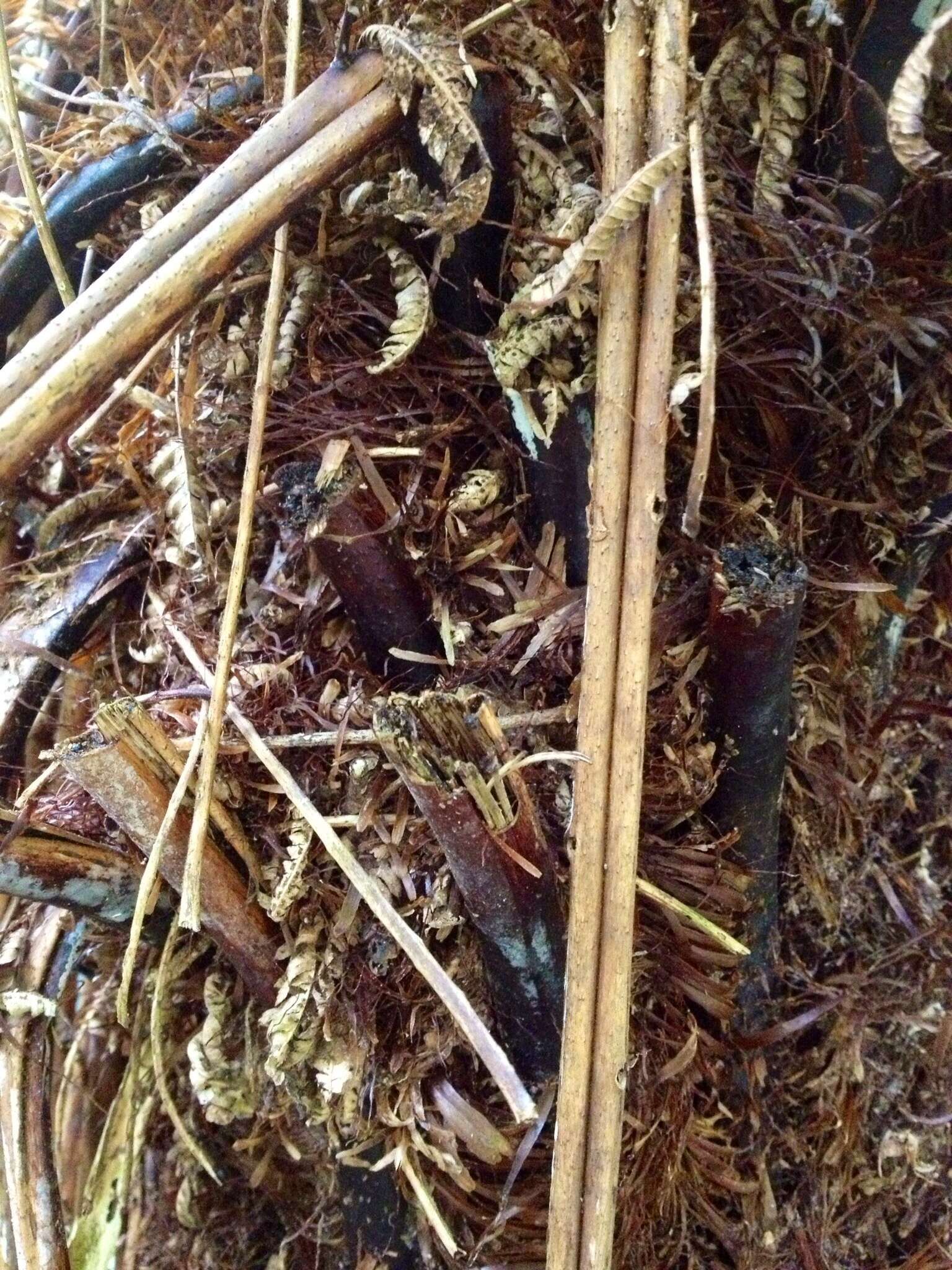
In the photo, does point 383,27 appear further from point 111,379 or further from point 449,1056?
point 449,1056

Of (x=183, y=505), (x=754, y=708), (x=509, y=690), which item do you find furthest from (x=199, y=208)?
(x=754, y=708)

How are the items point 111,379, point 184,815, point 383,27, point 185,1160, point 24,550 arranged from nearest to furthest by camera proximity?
1. point 111,379
2. point 383,27
3. point 184,815
4. point 185,1160
5. point 24,550

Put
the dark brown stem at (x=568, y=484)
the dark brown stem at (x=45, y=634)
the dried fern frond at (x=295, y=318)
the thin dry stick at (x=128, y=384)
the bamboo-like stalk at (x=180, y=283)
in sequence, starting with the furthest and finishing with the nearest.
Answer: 1. the dark brown stem at (x=45, y=634)
2. the dried fern frond at (x=295, y=318)
3. the dark brown stem at (x=568, y=484)
4. the thin dry stick at (x=128, y=384)
5. the bamboo-like stalk at (x=180, y=283)

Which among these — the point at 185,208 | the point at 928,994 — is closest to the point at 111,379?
the point at 185,208

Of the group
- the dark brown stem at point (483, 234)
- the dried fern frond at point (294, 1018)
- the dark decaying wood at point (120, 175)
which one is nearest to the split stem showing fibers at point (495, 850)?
the dried fern frond at point (294, 1018)

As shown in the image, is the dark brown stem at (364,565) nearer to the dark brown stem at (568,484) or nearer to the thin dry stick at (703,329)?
the dark brown stem at (568,484)

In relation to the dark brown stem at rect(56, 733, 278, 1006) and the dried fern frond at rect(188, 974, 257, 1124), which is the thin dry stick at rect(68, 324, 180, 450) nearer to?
the dark brown stem at rect(56, 733, 278, 1006)
